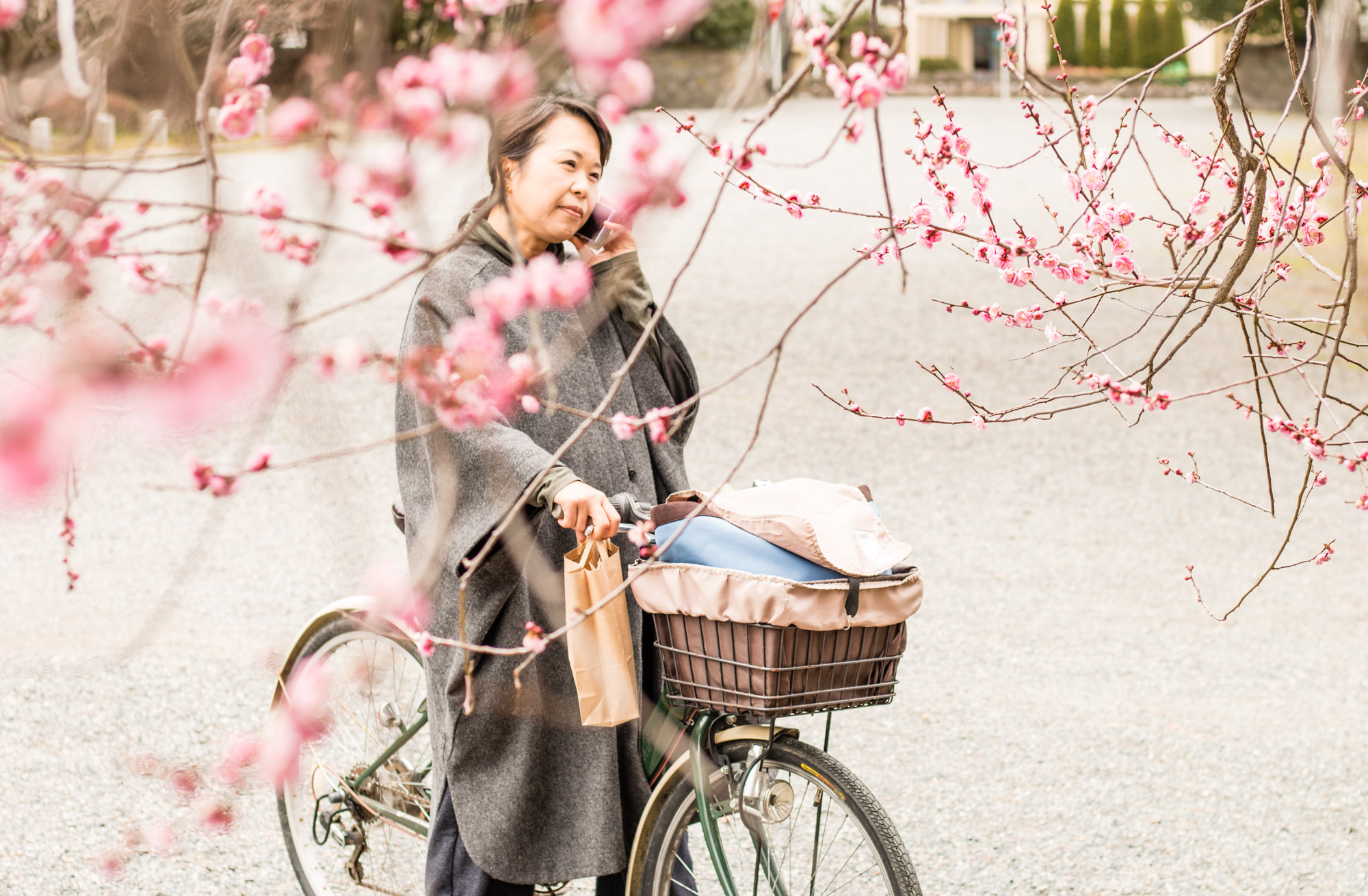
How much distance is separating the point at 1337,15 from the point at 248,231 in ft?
4.33

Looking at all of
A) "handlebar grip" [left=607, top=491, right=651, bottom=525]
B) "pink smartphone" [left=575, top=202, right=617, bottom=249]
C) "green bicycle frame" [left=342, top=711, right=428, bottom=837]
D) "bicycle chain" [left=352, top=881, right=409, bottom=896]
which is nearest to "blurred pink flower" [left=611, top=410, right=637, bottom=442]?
"handlebar grip" [left=607, top=491, right=651, bottom=525]

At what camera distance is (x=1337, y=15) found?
5.39ft

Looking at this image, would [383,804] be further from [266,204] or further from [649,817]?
[266,204]

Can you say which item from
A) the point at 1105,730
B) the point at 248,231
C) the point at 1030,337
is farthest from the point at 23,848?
the point at 1030,337

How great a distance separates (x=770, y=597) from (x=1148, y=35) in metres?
37.2

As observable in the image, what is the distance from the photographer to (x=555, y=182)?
229cm

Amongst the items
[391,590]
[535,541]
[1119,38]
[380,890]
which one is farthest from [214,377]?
[1119,38]

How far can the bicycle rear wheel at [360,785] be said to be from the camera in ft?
9.43

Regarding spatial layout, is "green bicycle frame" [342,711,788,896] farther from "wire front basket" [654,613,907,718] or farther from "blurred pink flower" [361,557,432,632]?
"blurred pink flower" [361,557,432,632]

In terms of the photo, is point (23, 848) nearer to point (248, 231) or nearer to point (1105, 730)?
point (248, 231)

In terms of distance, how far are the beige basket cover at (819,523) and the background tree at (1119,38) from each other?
37.6 metres

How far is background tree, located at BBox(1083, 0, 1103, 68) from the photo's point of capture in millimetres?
36719

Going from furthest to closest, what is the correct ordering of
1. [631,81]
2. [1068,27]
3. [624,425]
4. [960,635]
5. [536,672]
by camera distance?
[1068,27], [960,635], [536,672], [624,425], [631,81]

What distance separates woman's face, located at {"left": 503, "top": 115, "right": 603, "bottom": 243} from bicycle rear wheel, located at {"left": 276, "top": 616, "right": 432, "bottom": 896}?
0.97 metres
